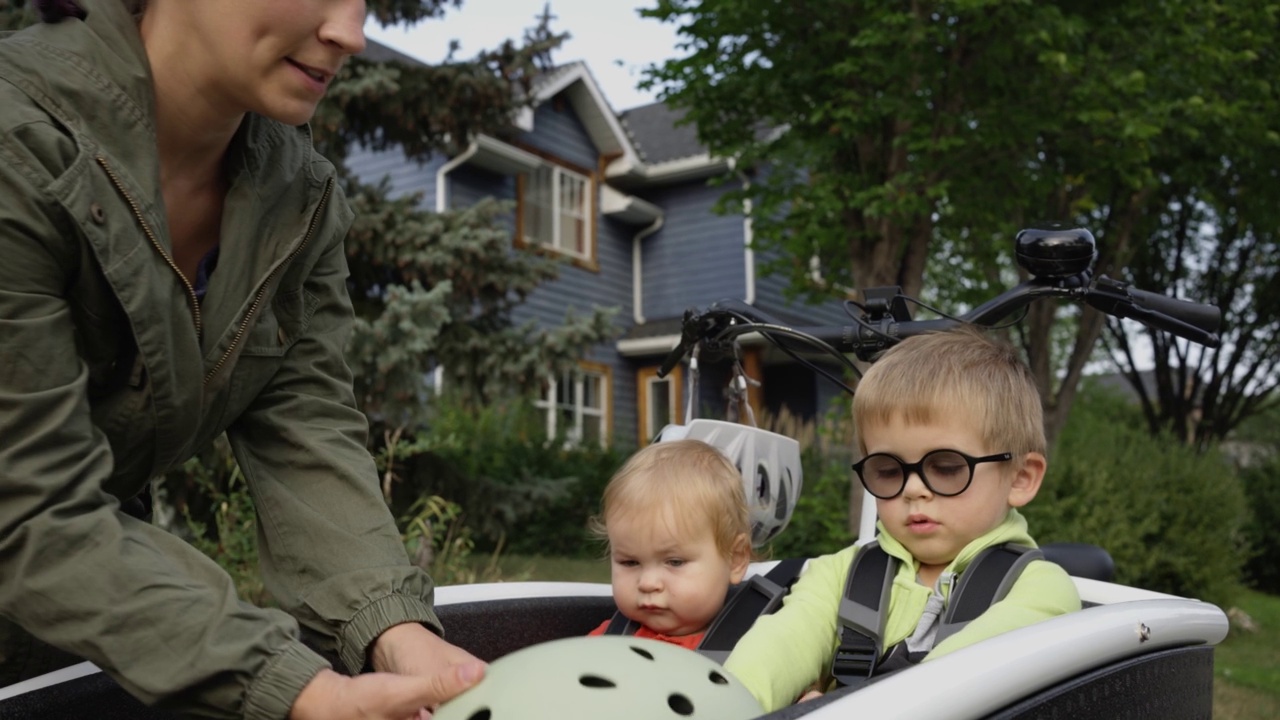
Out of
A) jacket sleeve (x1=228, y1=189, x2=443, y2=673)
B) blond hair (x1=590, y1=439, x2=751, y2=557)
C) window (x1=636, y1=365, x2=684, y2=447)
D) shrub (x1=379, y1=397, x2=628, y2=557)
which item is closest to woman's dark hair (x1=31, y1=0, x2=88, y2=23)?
jacket sleeve (x1=228, y1=189, x2=443, y2=673)

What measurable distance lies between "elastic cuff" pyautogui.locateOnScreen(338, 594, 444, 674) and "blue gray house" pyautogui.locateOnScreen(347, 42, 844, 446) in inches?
566

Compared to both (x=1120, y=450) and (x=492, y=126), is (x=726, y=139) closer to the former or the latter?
(x=492, y=126)

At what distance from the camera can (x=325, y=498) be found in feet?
6.02

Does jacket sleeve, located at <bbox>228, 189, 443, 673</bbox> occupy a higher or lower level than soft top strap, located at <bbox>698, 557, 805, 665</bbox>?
higher

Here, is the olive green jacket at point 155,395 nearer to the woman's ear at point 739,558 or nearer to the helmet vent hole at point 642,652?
the helmet vent hole at point 642,652

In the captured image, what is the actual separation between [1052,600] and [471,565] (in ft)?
21.1

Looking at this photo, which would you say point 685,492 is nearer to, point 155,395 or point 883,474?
point 883,474

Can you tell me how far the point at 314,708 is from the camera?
131cm

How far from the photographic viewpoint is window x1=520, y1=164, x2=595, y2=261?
1681cm

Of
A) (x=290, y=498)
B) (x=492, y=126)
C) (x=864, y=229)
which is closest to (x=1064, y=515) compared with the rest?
(x=864, y=229)

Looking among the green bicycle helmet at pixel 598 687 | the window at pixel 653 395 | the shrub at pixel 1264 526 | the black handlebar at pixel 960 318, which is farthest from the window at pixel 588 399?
the green bicycle helmet at pixel 598 687

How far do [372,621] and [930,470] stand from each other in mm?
989

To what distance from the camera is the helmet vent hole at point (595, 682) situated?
1373 millimetres

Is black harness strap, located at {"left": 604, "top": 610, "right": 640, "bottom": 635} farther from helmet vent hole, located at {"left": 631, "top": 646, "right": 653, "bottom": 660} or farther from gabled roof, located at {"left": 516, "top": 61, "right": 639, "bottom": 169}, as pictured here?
gabled roof, located at {"left": 516, "top": 61, "right": 639, "bottom": 169}
